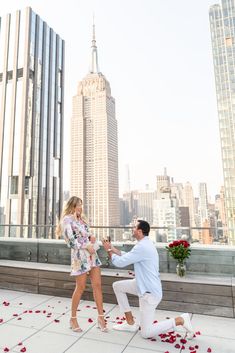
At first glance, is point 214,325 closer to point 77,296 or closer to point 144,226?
point 144,226

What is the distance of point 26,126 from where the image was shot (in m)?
39.0

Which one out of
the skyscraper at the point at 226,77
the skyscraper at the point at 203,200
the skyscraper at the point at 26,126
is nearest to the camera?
the skyscraper at the point at 26,126

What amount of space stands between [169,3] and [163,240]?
14.9 meters

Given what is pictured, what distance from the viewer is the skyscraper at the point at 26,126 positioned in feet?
125

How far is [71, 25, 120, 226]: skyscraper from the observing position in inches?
4213

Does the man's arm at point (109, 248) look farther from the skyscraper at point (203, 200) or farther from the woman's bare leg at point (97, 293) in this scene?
the skyscraper at point (203, 200)

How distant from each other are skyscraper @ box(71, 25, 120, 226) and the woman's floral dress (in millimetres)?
101662

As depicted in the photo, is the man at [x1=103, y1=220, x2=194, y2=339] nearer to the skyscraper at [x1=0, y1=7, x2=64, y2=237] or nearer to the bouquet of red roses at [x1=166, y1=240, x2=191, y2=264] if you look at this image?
the bouquet of red roses at [x1=166, y1=240, x2=191, y2=264]

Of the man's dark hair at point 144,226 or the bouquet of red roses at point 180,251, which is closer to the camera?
the man's dark hair at point 144,226

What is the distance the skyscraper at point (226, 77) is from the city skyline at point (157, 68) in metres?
1.86

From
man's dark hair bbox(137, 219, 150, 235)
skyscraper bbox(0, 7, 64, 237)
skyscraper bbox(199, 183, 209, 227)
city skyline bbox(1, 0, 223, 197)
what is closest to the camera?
man's dark hair bbox(137, 219, 150, 235)

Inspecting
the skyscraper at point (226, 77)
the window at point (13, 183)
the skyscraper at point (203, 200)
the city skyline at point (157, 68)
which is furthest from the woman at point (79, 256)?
the skyscraper at point (203, 200)

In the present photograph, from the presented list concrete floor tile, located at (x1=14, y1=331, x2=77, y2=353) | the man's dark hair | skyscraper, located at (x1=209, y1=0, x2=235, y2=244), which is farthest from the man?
skyscraper, located at (x1=209, y1=0, x2=235, y2=244)

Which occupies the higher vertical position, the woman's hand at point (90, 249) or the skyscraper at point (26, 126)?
the skyscraper at point (26, 126)
